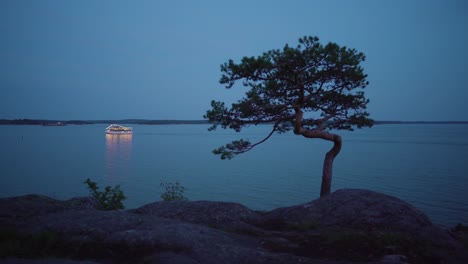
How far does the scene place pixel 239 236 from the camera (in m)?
9.20

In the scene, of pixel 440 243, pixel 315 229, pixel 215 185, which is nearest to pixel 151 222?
pixel 315 229

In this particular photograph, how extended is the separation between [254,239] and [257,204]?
15568mm

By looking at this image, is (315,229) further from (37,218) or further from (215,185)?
(215,185)

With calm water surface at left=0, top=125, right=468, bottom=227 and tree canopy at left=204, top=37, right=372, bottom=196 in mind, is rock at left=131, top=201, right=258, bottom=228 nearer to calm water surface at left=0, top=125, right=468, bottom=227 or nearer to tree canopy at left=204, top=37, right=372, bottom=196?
tree canopy at left=204, top=37, right=372, bottom=196

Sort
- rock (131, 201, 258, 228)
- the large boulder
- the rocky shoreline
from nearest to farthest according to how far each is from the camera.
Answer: the rocky shoreline < the large boulder < rock (131, 201, 258, 228)

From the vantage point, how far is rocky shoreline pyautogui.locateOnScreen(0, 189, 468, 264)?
23.9ft

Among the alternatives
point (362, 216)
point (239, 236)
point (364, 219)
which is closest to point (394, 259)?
point (364, 219)

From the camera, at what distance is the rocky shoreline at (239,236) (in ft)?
23.9

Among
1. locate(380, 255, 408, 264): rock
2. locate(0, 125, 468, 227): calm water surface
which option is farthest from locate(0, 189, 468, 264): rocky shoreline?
locate(0, 125, 468, 227): calm water surface

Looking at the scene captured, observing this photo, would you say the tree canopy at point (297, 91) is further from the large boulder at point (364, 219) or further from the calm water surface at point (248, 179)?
the calm water surface at point (248, 179)

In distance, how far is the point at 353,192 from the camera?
37.9 feet

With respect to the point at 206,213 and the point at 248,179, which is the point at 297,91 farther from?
the point at 248,179

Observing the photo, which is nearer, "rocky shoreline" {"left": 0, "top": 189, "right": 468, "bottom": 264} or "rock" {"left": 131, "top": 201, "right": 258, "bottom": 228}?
"rocky shoreline" {"left": 0, "top": 189, "right": 468, "bottom": 264}

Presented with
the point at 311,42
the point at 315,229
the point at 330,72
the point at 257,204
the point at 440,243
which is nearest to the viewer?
the point at 440,243
